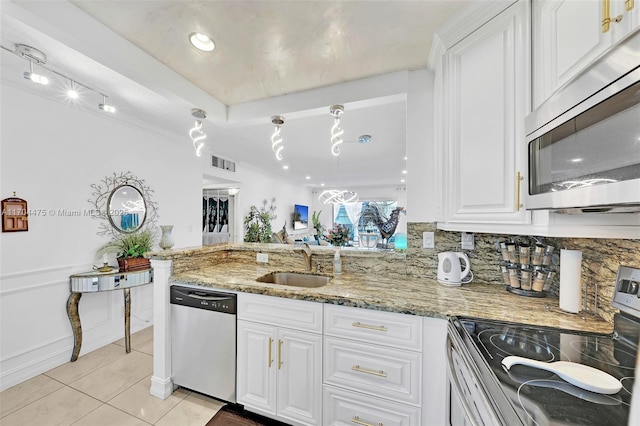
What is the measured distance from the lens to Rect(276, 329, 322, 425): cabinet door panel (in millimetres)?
1487

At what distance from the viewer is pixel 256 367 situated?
5.41 ft

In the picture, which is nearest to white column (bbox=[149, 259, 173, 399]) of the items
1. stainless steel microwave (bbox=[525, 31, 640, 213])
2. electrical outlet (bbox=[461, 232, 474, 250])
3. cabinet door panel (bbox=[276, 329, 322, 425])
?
cabinet door panel (bbox=[276, 329, 322, 425])

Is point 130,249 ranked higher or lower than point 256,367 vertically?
higher

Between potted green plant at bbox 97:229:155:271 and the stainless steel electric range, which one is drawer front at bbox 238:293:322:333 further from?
potted green plant at bbox 97:229:155:271

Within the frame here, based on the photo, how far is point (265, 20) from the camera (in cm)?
148

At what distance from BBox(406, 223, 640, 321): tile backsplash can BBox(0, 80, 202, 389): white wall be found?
3.19 m

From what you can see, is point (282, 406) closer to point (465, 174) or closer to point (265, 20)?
point (465, 174)

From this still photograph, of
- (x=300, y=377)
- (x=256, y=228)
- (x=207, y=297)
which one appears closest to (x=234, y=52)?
(x=207, y=297)

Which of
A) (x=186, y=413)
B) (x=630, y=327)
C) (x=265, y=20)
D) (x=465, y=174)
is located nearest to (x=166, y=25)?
(x=265, y=20)

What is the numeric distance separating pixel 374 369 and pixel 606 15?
1.72 m

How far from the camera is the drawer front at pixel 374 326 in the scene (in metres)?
1.30

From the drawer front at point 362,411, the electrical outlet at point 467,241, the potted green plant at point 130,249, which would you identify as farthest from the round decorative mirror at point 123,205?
the electrical outlet at point 467,241

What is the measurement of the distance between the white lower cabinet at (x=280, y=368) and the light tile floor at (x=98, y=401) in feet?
1.47

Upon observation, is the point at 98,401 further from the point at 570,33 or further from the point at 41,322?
the point at 570,33
